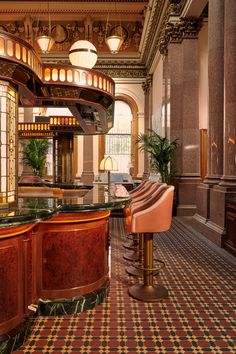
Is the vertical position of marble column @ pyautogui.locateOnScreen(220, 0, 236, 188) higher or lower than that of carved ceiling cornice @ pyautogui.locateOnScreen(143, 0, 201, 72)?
lower

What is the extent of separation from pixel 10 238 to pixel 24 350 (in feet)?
2.81

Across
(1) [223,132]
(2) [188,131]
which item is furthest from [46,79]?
(2) [188,131]

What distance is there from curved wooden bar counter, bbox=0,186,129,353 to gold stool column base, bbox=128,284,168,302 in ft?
1.01

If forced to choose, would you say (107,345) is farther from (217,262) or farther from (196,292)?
(217,262)

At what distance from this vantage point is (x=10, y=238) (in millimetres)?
2678

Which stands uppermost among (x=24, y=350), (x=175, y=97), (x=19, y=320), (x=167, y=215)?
(x=175, y=97)

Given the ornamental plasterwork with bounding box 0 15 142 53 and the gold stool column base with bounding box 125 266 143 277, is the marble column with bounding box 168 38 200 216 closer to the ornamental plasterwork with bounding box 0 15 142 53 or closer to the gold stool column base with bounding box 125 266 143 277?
the gold stool column base with bounding box 125 266 143 277

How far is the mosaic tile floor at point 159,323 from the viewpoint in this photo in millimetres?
2768

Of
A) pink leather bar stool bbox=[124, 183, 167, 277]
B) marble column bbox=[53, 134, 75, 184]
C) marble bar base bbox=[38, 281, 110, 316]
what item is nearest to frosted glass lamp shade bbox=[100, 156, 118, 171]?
pink leather bar stool bbox=[124, 183, 167, 277]

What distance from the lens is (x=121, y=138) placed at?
18172 mm

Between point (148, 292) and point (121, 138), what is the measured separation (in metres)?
14.7

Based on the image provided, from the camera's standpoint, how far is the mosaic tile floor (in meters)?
2.77

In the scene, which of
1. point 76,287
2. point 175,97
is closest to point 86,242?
point 76,287

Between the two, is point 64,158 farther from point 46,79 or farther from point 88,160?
point 88,160
